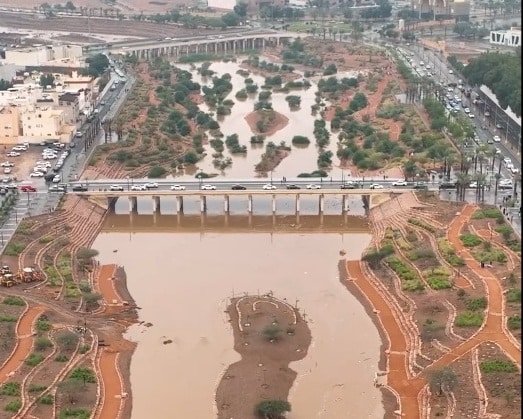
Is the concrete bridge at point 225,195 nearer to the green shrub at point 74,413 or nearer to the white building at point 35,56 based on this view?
the green shrub at point 74,413

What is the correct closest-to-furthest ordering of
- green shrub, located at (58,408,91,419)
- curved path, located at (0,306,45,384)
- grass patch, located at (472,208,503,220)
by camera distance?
1. green shrub, located at (58,408,91,419)
2. curved path, located at (0,306,45,384)
3. grass patch, located at (472,208,503,220)

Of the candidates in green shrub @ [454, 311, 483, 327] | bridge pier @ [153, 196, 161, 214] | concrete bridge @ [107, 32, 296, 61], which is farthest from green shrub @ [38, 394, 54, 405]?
concrete bridge @ [107, 32, 296, 61]

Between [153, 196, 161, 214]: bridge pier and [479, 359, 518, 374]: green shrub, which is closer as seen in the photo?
[479, 359, 518, 374]: green shrub

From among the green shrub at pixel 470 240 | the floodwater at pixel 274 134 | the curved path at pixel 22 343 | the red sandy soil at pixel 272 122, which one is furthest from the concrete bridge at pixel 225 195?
the red sandy soil at pixel 272 122

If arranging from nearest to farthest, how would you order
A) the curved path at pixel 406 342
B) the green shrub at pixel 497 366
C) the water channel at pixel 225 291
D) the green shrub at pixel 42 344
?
the green shrub at pixel 497 366, the curved path at pixel 406 342, the water channel at pixel 225 291, the green shrub at pixel 42 344

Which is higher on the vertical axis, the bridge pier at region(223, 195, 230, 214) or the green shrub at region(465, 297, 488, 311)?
the green shrub at region(465, 297, 488, 311)

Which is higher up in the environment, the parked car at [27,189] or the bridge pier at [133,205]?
the parked car at [27,189]

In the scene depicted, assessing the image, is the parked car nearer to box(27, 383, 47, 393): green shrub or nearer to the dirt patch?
the dirt patch

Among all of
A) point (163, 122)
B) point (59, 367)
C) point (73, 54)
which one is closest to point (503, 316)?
point (59, 367)

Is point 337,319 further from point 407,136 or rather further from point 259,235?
point 407,136
